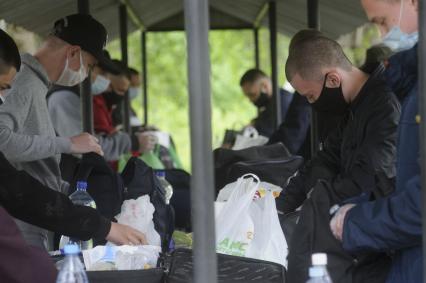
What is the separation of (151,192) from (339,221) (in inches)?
82.2

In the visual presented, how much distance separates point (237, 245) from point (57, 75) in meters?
1.64

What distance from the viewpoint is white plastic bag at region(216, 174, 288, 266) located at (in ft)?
13.3

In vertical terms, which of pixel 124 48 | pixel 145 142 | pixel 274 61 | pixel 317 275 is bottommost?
pixel 317 275

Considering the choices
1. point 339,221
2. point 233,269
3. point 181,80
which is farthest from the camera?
point 181,80

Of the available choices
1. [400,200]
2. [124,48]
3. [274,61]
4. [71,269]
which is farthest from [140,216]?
[274,61]

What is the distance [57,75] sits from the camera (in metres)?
5.06

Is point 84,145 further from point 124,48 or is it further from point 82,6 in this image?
point 124,48

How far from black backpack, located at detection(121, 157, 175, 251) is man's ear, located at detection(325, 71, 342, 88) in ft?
4.17

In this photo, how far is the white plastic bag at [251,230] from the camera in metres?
4.04

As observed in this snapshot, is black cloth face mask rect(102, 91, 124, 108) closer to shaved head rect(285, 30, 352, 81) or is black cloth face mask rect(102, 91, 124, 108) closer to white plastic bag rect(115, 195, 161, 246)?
white plastic bag rect(115, 195, 161, 246)

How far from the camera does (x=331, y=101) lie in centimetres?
423

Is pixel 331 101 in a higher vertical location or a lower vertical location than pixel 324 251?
higher

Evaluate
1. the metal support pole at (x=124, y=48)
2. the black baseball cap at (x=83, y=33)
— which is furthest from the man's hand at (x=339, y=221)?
the metal support pole at (x=124, y=48)

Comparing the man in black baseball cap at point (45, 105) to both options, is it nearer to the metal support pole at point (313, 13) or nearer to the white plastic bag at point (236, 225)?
the white plastic bag at point (236, 225)
